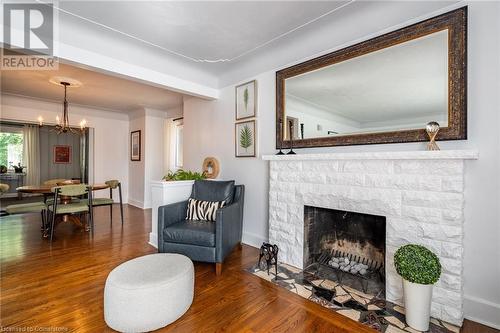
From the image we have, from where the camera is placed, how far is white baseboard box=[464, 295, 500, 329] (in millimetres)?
1594

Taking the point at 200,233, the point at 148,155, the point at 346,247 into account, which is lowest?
the point at 346,247

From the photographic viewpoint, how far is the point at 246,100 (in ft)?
10.8

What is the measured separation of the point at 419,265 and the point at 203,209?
2.17 m

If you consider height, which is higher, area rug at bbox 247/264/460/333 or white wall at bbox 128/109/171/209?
white wall at bbox 128/109/171/209

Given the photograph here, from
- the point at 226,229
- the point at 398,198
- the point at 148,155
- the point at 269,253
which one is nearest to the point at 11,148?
the point at 148,155

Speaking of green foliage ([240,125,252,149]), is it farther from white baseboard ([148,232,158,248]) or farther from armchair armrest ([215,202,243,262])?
white baseboard ([148,232,158,248])

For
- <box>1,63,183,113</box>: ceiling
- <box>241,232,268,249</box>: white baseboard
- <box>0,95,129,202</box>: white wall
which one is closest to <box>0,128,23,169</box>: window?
<box>0,95,129,202</box>: white wall

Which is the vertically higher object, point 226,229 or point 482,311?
point 226,229

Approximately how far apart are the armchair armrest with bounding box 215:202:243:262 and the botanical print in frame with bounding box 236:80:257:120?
4.26 ft

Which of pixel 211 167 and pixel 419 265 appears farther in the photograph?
pixel 211 167

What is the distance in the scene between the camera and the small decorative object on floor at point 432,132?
1735 mm

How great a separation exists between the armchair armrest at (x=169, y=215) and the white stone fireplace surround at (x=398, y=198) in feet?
4.28

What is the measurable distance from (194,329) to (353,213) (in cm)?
169

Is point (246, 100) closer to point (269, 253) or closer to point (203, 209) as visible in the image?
point (203, 209)
